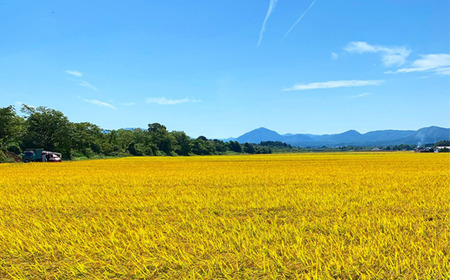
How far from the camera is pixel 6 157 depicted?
40875 millimetres

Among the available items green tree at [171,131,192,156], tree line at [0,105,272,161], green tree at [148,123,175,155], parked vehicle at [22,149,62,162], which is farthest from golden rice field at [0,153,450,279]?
green tree at [171,131,192,156]

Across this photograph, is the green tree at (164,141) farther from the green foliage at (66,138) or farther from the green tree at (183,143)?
the green tree at (183,143)

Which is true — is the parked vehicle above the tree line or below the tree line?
below

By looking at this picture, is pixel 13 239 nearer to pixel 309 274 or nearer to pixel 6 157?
pixel 309 274

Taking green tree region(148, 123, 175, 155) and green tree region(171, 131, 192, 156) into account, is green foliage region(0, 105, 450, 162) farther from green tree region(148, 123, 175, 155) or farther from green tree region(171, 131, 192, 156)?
green tree region(171, 131, 192, 156)

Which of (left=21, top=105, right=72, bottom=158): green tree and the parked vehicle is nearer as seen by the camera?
the parked vehicle

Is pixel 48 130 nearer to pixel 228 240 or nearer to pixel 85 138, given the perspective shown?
pixel 85 138

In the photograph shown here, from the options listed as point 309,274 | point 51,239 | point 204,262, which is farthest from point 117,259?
point 309,274

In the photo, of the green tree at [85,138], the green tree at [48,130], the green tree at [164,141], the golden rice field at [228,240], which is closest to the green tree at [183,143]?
the green tree at [164,141]

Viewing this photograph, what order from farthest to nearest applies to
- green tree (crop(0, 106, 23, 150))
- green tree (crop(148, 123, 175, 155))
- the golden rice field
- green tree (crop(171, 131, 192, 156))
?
1. green tree (crop(171, 131, 192, 156))
2. green tree (crop(148, 123, 175, 155))
3. green tree (crop(0, 106, 23, 150))
4. the golden rice field

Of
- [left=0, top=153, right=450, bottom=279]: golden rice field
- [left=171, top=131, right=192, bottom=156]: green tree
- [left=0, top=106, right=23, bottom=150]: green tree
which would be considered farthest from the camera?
A: [left=171, top=131, right=192, bottom=156]: green tree

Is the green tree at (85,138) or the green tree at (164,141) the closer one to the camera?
the green tree at (85,138)

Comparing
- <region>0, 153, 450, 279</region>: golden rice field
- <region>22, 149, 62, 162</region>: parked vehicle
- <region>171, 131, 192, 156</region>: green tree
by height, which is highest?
<region>171, 131, 192, 156</region>: green tree

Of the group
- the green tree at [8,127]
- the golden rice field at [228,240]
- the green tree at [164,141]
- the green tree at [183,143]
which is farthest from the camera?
the green tree at [183,143]
